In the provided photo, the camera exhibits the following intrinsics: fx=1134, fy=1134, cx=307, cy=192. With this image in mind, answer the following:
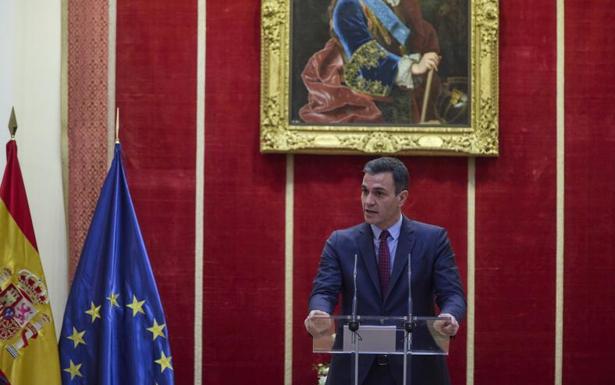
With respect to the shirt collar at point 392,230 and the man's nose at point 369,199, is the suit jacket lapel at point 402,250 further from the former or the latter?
the man's nose at point 369,199

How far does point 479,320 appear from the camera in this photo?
6.96 meters

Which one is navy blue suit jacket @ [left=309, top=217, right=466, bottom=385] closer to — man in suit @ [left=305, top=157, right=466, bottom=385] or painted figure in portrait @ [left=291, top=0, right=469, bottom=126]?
man in suit @ [left=305, top=157, right=466, bottom=385]

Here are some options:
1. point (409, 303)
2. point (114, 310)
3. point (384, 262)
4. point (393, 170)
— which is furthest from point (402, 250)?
point (114, 310)

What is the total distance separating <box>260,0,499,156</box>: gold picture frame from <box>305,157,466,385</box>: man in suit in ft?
6.57

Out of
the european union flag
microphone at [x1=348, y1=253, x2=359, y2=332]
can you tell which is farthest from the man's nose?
the european union flag

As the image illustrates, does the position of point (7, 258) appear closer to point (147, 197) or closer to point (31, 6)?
point (147, 197)

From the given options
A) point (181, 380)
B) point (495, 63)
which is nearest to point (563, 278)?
point (495, 63)

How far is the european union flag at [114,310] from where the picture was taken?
594 cm

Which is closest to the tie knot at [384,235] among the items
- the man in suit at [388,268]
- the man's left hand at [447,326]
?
the man in suit at [388,268]

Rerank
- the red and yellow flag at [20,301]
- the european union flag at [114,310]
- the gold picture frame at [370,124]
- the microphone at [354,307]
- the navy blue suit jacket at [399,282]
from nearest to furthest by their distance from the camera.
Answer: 1. the microphone at [354,307]
2. the navy blue suit jacket at [399,282]
3. the red and yellow flag at [20,301]
4. the european union flag at [114,310]
5. the gold picture frame at [370,124]

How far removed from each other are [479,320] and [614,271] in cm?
89

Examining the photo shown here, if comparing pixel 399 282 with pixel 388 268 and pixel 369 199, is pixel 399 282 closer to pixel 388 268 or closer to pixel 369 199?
pixel 388 268

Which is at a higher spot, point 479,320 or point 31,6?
point 31,6

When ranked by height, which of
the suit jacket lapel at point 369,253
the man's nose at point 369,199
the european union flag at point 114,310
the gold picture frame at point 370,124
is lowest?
the european union flag at point 114,310
